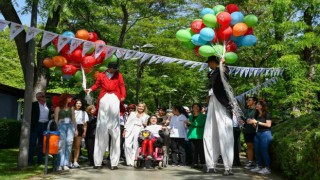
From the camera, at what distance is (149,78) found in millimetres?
27781

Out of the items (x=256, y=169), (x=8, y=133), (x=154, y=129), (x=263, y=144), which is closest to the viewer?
(x=263, y=144)

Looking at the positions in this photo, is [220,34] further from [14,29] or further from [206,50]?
[14,29]

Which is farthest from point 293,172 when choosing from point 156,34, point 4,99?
point 4,99

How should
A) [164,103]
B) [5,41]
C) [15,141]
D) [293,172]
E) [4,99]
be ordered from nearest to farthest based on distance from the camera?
[293,172] < [15,141] < [4,99] < [5,41] < [164,103]

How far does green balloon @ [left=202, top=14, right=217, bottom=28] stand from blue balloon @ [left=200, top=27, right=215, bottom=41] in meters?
0.19

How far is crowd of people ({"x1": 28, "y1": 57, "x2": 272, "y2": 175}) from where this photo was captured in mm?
7898

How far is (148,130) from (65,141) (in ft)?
6.84

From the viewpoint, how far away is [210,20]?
317 inches

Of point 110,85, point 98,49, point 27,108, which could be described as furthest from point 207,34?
point 27,108

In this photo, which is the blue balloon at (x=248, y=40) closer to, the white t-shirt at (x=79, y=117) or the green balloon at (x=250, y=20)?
the green balloon at (x=250, y=20)

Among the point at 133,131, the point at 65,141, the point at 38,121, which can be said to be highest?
the point at 38,121

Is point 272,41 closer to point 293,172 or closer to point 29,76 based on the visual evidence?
point 293,172

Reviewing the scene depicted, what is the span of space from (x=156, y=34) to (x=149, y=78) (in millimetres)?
4086

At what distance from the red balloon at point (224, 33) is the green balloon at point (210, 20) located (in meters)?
0.21
